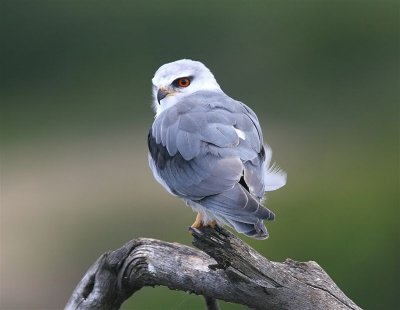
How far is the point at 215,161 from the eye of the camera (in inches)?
158

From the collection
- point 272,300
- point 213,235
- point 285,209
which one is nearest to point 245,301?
point 272,300

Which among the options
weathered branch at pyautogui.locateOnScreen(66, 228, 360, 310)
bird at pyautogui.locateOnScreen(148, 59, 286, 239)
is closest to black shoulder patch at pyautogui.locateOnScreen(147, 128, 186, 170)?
bird at pyautogui.locateOnScreen(148, 59, 286, 239)

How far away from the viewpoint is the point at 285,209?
7738 millimetres

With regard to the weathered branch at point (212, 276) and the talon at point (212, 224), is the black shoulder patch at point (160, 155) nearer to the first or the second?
the talon at point (212, 224)

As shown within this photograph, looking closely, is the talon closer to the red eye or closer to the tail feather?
the tail feather

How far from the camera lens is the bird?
3.78m

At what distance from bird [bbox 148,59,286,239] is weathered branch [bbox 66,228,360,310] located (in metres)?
0.13

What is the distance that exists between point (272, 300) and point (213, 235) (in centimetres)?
38

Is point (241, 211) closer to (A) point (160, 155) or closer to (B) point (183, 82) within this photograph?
(A) point (160, 155)

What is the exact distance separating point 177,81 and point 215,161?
94cm

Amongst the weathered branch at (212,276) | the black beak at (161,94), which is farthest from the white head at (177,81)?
the weathered branch at (212,276)

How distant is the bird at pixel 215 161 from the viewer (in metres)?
3.78

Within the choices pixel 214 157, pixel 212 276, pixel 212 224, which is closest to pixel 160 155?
pixel 214 157

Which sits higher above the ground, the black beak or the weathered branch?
the black beak
